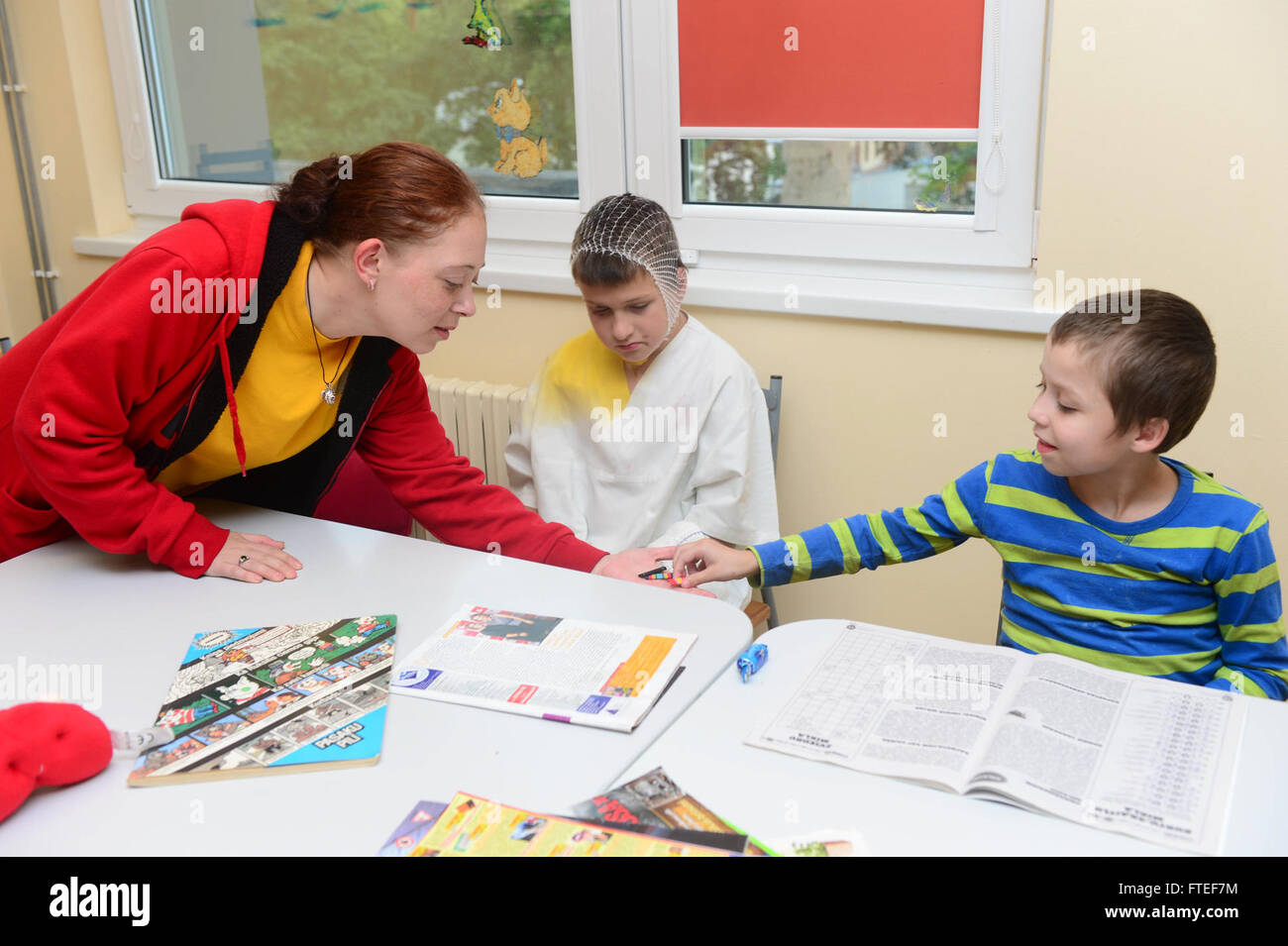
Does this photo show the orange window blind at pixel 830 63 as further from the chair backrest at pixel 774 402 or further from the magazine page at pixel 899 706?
the magazine page at pixel 899 706

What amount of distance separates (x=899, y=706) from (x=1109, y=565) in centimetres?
47

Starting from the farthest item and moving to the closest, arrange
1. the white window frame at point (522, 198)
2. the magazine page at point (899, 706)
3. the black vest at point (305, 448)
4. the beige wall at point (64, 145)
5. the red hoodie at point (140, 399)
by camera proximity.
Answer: the beige wall at point (64, 145)
the white window frame at point (522, 198)
the black vest at point (305, 448)
the red hoodie at point (140, 399)
the magazine page at point (899, 706)

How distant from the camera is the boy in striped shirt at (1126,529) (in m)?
1.41

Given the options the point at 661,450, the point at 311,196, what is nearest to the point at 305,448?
the point at 311,196

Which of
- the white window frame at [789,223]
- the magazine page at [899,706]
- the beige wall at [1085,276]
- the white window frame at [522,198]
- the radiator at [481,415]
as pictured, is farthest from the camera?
the radiator at [481,415]

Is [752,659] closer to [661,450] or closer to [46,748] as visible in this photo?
[46,748]

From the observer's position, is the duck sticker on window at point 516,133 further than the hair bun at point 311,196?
Yes

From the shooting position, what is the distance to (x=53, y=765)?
1066 mm

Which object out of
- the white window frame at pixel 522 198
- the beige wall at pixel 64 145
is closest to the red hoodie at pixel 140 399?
the white window frame at pixel 522 198

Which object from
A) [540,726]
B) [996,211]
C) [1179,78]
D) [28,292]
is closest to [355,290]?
[540,726]

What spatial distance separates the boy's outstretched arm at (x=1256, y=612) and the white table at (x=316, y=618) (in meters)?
0.62

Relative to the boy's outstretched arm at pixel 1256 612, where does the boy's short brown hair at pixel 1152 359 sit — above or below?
above

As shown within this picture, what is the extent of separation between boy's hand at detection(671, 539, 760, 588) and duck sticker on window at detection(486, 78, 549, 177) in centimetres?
145

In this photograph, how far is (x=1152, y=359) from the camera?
55.4 inches
